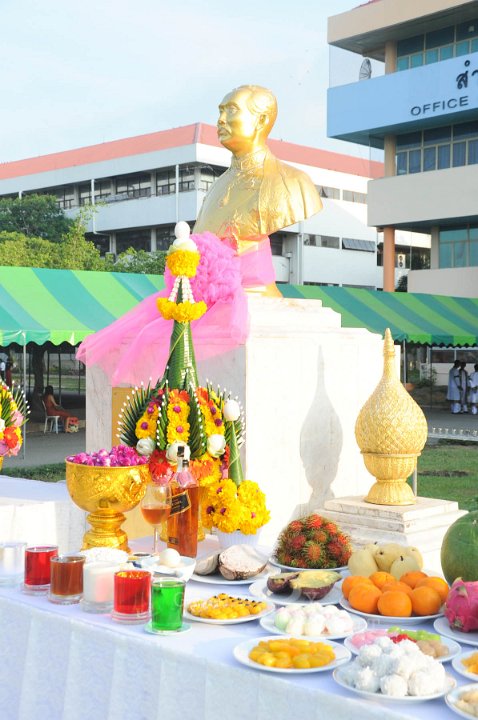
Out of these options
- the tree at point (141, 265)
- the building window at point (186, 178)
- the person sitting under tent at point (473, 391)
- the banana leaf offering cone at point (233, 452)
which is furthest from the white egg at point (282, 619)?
the building window at point (186, 178)

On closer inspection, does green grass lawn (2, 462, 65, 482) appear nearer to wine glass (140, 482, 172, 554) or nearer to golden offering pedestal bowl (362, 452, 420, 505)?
golden offering pedestal bowl (362, 452, 420, 505)

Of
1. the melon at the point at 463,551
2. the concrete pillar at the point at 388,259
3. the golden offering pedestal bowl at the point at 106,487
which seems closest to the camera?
the melon at the point at 463,551

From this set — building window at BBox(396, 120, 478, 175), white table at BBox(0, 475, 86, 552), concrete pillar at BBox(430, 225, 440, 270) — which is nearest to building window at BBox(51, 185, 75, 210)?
building window at BBox(396, 120, 478, 175)

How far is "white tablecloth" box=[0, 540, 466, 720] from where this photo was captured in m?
1.76

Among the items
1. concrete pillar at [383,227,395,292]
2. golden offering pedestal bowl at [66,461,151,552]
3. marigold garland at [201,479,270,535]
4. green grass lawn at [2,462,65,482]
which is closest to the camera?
golden offering pedestal bowl at [66,461,151,552]

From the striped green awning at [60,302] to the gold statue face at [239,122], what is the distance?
22.7 ft

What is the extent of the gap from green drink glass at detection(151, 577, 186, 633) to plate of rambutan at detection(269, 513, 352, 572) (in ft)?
2.29

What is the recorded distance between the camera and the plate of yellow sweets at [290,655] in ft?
5.98

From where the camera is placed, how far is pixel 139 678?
6.60 feet

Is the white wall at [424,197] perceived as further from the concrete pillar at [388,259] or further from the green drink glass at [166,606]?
the green drink glass at [166,606]

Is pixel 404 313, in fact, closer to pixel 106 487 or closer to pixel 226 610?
pixel 106 487

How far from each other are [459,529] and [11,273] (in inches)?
435

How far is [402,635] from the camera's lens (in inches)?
76.2

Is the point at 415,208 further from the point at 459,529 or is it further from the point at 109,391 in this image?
the point at 459,529
